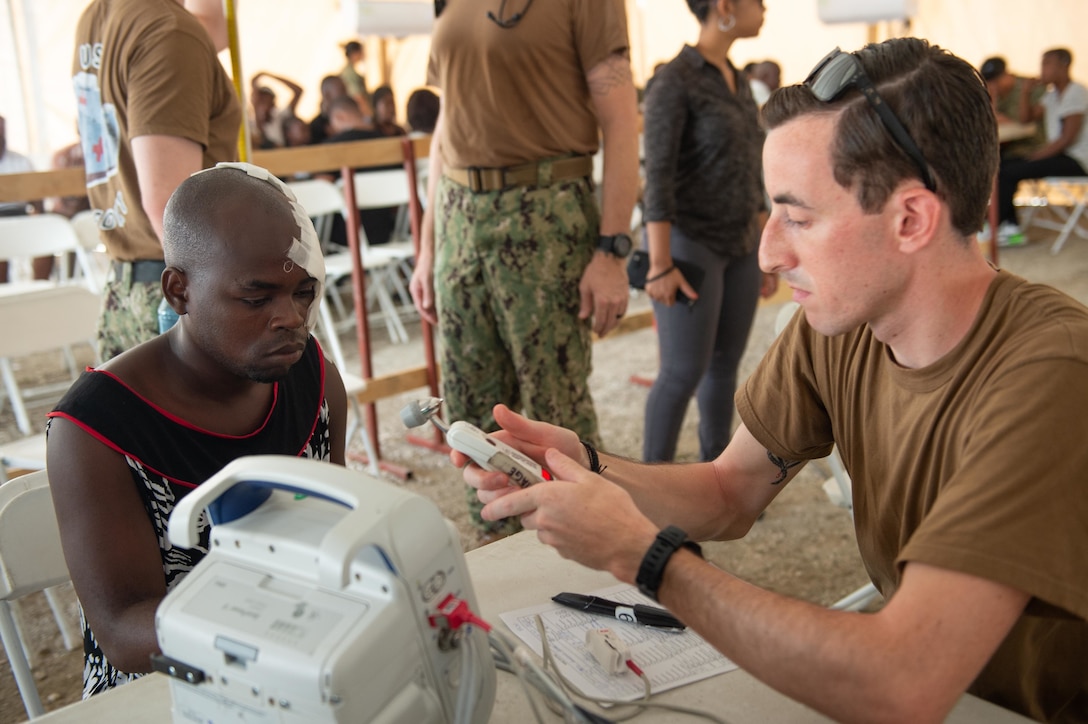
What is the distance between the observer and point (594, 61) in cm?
242

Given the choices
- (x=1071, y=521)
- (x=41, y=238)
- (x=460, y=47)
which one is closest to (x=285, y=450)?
(x=1071, y=521)

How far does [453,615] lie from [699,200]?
223cm

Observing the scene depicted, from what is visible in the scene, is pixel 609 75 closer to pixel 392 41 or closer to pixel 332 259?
pixel 332 259

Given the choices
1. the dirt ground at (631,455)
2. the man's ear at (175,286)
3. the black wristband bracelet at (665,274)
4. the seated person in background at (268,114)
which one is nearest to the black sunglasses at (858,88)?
the man's ear at (175,286)

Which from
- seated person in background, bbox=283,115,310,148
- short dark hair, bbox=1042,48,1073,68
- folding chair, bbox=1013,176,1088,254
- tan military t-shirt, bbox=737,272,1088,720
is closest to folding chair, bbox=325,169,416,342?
seated person in background, bbox=283,115,310,148

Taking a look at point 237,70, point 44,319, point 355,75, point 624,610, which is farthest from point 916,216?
point 355,75

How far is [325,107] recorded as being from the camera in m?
7.71

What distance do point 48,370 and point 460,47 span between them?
4343 millimetres

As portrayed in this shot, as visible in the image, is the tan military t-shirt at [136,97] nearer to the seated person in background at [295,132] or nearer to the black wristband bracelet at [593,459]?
the black wristband bracelet at [593,459]

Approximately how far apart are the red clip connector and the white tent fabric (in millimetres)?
6471

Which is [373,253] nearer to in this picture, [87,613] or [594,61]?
[594,61]

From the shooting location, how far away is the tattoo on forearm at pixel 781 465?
4.87ft

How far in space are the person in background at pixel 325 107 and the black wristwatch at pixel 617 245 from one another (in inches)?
201

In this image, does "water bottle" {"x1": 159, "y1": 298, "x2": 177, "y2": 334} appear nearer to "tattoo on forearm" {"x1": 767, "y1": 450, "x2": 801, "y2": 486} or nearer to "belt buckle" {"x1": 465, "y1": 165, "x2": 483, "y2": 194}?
"belt buckle" {"x1": 465, "y1": 165, "x2": 483, "y2": 194}
